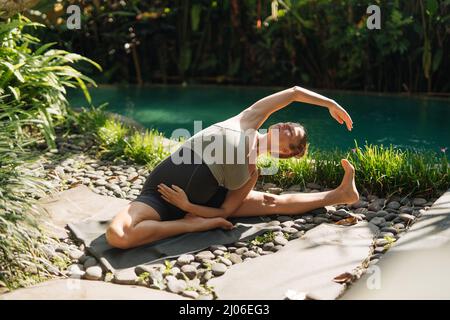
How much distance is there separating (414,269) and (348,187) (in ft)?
3.68

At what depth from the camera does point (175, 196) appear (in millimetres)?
3412

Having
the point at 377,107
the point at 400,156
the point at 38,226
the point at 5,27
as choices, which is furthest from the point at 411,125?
the point at 38,226

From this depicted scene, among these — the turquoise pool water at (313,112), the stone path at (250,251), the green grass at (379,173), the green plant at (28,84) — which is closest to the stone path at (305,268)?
the stone path at (250,251)

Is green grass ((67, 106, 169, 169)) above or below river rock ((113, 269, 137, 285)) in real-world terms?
above

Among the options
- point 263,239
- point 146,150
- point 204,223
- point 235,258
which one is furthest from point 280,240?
point 146,150

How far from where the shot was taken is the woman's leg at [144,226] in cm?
317

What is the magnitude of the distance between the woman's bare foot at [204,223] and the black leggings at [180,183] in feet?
0.28

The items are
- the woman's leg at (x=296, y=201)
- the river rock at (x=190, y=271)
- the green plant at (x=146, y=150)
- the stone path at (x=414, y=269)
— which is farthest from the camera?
the green plant at (x=146, y=150)

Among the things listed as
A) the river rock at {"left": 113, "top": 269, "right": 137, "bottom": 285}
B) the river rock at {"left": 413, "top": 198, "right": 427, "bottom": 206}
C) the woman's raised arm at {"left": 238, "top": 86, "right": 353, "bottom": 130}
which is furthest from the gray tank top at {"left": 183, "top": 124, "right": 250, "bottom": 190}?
the river rock at {"left": 413, "top": 198, "right": 427, "bottom": 206}

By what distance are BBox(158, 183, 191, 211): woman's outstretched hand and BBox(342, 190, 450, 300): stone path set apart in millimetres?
1130

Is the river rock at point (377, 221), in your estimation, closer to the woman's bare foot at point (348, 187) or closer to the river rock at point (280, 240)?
the woman's bare foot at point (348, 187)

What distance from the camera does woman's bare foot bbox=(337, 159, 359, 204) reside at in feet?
12.3

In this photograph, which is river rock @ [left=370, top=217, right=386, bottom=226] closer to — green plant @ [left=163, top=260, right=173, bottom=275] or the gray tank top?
the gray tank top

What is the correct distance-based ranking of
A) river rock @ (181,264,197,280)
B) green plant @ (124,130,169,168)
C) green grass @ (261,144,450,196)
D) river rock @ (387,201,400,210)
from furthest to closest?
green plant @ (124,130,169,168) < green grass @ (261,144,450,196) < river rock @ (387,201,400,210) < river rock @ (181,264,197,280)
